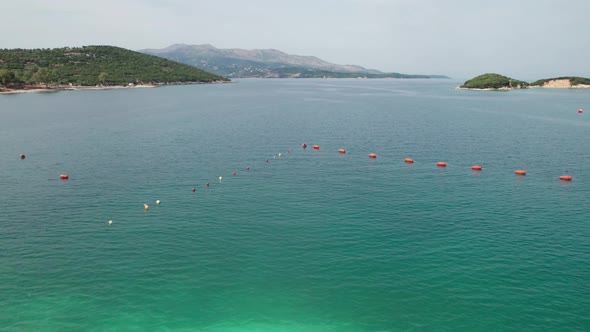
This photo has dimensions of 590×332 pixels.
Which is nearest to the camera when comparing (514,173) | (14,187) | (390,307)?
(390,307)

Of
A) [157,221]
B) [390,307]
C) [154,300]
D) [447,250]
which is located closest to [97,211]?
[157,221]

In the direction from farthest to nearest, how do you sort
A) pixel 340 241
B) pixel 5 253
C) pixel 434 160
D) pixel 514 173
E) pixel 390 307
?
pixel 434 160 → pixel 514 173 → pixel 340 241 → pixel 5 253 → pixel 390 307

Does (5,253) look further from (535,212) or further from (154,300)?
(535,212)

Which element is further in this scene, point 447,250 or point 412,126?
point 412,126

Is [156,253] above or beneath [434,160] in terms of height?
beneath

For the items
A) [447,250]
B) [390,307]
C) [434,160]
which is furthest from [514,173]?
[390,307]

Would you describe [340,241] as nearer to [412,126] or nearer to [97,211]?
[97,211]
